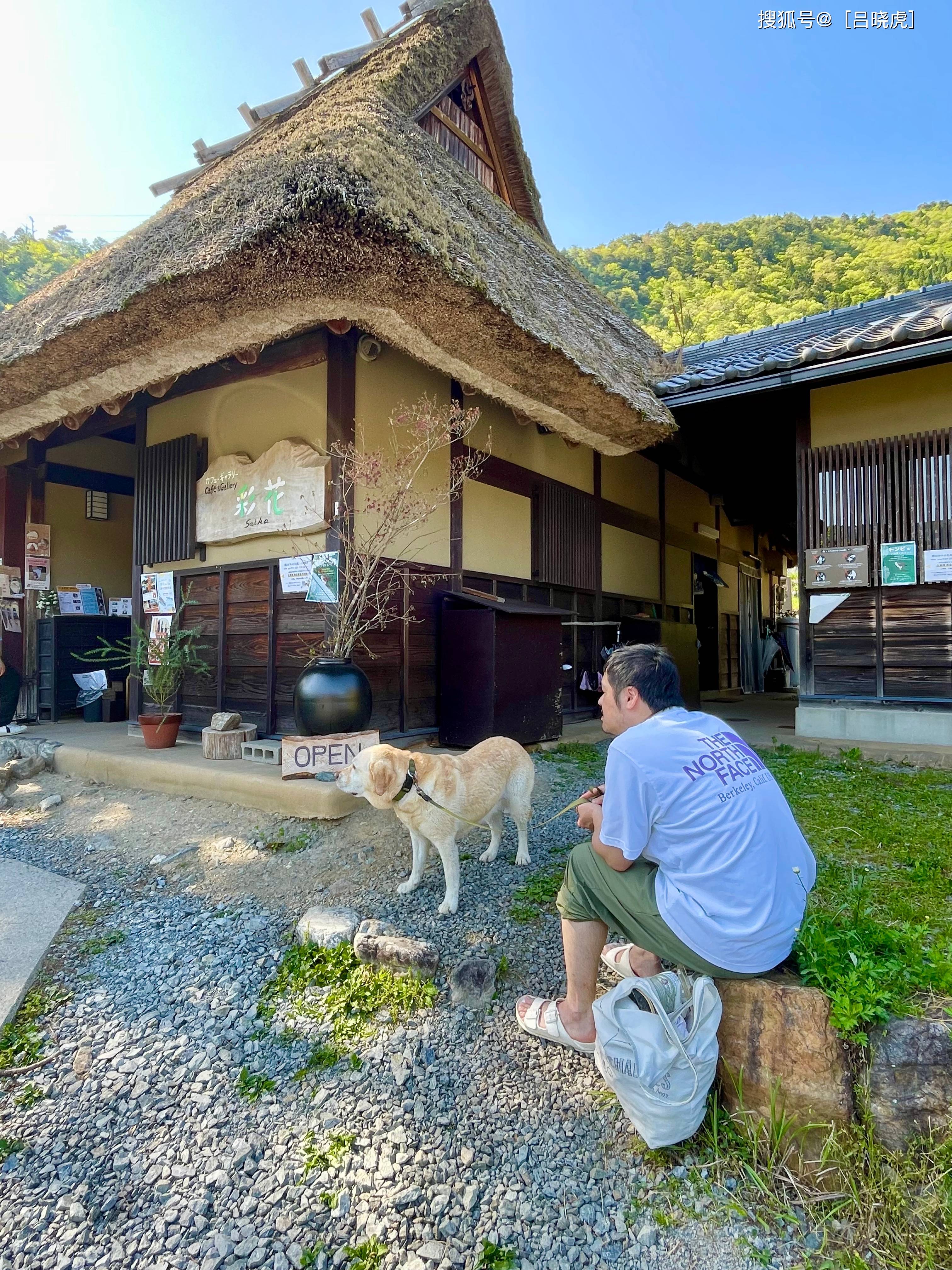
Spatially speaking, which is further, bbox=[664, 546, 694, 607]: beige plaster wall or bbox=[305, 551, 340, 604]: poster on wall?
bbox=[664, 546, 694, 607]: beige plaster wall

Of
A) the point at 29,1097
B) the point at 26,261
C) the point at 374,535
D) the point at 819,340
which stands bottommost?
the point at 29,1097

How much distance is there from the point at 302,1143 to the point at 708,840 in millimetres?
1386

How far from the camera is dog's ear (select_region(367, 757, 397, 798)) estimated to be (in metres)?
2.68

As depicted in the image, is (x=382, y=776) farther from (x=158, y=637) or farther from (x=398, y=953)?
(x=158, y=637)

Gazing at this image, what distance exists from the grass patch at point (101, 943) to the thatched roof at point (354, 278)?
11.7 ft

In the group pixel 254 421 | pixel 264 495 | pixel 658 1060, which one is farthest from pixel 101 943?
pixel 254 421

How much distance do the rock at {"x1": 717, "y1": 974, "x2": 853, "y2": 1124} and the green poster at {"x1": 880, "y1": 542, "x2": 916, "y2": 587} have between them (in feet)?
17.1

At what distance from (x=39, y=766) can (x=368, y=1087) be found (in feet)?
15.8

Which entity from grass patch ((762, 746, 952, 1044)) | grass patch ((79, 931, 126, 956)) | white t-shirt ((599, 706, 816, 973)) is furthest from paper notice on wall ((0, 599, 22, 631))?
grass patch ((762, 746, 952, 1044))

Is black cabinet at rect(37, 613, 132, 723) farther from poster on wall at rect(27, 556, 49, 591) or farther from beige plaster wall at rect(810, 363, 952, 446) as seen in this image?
beige plaster wall at rect(810, 363, 952, 446)

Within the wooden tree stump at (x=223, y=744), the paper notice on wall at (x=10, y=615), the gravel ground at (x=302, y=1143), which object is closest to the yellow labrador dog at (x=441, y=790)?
the gravel ground at (x=302, y=1143)

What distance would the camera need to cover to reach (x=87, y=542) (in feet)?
27.3

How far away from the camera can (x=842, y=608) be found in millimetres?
6109

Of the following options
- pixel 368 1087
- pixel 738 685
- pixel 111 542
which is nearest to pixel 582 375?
pixel 368 1087
